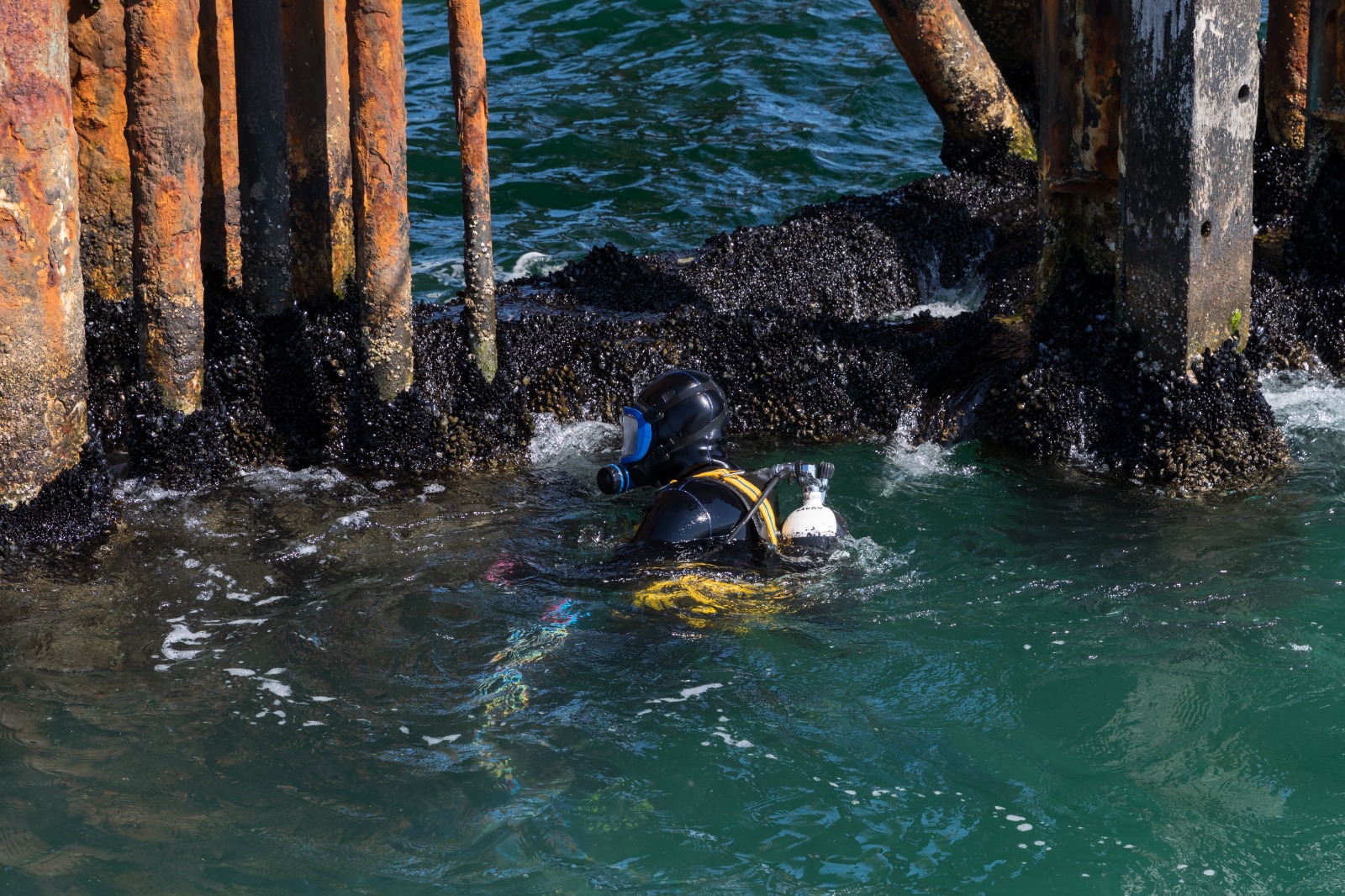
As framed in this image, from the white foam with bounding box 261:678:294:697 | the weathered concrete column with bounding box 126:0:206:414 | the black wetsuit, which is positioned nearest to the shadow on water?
the white foam with bounding box 261:678:294:697

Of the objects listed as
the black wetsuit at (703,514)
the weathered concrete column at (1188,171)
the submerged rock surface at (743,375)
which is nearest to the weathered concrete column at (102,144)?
the submerged rock surface at (743,375)

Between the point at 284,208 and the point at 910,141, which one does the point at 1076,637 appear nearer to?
the point at 284,208

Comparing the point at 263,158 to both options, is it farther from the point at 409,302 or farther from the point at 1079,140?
the point at 1079,140

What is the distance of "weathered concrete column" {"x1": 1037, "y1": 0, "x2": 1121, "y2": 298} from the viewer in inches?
264

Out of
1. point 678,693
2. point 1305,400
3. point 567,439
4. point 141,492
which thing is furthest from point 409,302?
point 1305,400

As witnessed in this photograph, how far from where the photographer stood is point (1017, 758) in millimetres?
4230

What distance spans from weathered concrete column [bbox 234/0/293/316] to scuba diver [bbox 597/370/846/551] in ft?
8.06

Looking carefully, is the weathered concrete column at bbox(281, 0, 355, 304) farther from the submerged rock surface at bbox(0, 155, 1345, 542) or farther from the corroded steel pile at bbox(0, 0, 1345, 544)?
the submerged rock surface at bbox(0, 155, 1345, 542)

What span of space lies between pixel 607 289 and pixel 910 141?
6.85 metres

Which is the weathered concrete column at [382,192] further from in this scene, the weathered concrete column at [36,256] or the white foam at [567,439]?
the weathered concrete column at [36,256]

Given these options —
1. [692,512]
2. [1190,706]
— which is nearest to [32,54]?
[692,512]

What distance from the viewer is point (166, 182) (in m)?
6.16

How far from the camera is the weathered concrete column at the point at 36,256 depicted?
17.4 feet

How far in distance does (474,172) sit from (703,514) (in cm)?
239
